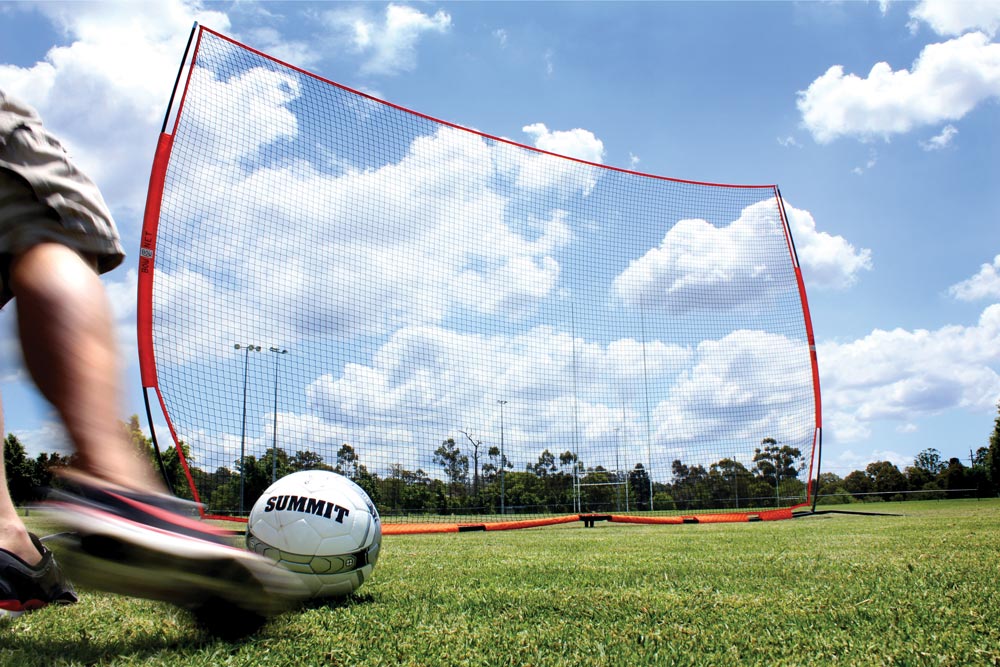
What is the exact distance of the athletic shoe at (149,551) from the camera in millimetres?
1074

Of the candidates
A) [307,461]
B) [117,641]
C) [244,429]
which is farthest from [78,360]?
[307,461]

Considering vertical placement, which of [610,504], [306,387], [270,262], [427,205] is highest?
[427,205]

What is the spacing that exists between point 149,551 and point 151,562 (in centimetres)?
3

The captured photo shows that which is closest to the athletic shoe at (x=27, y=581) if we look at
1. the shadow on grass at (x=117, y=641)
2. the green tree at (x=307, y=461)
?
the shadow on grass at (x=117, y=641)

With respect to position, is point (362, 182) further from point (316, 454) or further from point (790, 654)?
point (790, 654)

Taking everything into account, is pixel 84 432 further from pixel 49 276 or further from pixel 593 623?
pixel 593 623

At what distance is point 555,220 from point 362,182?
280cm

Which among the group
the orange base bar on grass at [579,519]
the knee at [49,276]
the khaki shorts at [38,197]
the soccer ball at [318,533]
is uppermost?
the khaki shorts at [38,197]

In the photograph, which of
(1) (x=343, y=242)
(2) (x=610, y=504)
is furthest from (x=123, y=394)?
(2) (x=610, y=504)

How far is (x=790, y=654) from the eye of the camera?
1.51 m

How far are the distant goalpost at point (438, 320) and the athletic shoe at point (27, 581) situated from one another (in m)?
3.90

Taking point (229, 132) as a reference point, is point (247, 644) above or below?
below

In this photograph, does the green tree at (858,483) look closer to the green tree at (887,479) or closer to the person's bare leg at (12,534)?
the green tree at (887,479)

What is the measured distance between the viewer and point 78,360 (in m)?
1.11
